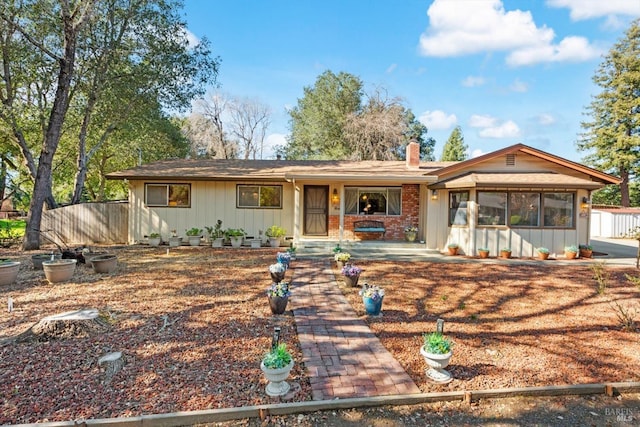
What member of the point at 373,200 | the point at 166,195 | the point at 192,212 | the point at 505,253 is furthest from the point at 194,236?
the point at 505,253

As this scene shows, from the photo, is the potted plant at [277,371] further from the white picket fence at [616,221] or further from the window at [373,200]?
the white picket fence at [616,221]

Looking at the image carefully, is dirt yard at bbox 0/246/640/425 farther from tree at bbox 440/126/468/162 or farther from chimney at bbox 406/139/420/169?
tree at bbox 440/126/468/162

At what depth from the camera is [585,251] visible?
1064 centimetres

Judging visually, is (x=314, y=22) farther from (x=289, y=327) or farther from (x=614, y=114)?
(x=614, y=114)

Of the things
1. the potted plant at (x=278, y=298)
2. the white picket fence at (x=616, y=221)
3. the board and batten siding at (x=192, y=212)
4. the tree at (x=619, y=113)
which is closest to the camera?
the potted plant at (x=278, y=298)

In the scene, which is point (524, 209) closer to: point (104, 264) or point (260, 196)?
point (260, 196)

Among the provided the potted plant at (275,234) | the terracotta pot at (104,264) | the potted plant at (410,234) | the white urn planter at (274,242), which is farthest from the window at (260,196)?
the terracotta pot at (104,264)

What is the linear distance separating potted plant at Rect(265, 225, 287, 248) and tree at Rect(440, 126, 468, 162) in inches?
1177

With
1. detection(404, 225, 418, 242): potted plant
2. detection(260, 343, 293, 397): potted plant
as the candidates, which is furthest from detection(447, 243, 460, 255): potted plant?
detection(260, 343, 293, 397): potted plant

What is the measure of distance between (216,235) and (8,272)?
243 inches

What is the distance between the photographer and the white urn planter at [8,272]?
6.55 meters

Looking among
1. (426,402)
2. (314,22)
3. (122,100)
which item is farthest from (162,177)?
(426,402)

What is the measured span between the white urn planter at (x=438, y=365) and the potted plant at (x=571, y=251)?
953cm

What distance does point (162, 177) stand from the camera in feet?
40.3
